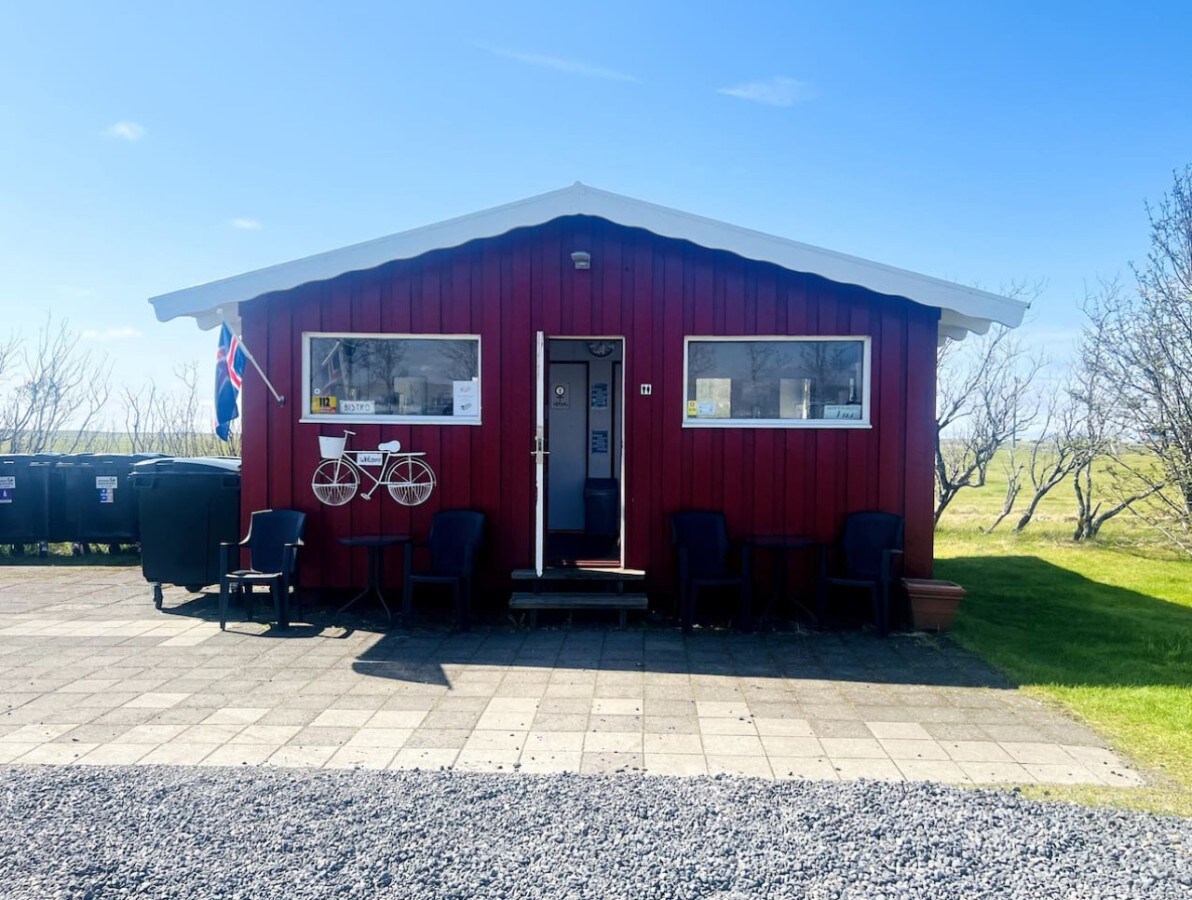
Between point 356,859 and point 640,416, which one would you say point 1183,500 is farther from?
point 356,859

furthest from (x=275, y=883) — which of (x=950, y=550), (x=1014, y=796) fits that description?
(x=950, y=550)

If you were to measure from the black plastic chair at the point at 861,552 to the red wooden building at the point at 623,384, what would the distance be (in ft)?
0.48

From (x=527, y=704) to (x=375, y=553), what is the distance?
8.64 ft

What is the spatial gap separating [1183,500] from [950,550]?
2834 millimetres

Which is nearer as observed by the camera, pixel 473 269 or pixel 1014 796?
pixel 1014 796

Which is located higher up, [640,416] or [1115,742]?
[640,416]

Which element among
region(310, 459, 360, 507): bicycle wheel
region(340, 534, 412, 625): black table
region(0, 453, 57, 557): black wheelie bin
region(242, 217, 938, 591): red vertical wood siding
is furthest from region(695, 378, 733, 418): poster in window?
region(0, 453, 57, 557): black wheelie bin

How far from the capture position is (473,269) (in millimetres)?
6535

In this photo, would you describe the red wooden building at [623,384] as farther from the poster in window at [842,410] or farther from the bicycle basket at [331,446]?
the bicycle basket at [331,446]

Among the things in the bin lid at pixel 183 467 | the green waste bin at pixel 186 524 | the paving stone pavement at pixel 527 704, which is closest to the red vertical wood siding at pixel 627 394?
the green waste bin at pixel 186 524

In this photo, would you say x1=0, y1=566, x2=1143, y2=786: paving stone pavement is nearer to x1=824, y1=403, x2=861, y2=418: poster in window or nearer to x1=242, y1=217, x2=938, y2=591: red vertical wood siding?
x1=242, y1=217, x2=938, y2=591: red vertical wood siding

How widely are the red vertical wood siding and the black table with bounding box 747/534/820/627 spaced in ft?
0.48

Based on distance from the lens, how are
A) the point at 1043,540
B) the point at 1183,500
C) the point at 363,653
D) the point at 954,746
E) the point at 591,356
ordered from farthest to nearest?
the point at 1043,540, the point at 1183,500, the point at 591,356, the point at 363,653, the point at 954,746

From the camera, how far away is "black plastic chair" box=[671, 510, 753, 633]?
233 inches
